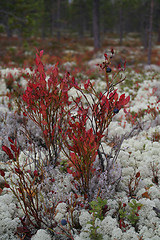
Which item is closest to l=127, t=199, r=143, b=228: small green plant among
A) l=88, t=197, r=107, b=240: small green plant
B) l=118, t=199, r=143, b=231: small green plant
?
l=118, t=199, r=143, b=231: small green plant

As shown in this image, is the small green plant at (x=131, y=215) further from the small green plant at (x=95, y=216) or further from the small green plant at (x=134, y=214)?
the small green plant at (x=95, y=216)

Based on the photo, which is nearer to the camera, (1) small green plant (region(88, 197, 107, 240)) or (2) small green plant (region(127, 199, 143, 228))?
(1) small green plant (region(88, 197, 107, 240))

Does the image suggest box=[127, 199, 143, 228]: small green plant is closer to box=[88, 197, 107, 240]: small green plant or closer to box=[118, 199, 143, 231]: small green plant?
box=[118, 199, 143, 231]: small green plant

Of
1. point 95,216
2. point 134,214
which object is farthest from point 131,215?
point 95,216

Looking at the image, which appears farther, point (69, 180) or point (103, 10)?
point (103, 10)

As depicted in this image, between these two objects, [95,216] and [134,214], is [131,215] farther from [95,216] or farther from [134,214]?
[95,216]

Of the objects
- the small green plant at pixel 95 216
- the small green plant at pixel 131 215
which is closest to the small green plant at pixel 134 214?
the small green plant at pixel 131 215

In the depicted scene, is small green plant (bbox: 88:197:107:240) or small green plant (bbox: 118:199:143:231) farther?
small green plant (bbox: 118:199:143:231)

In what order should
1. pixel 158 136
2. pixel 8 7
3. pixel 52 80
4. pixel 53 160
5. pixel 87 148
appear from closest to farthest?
1. pixel 87 148
2. pixel 52 80
3. pixel 53 160
4. pixel 158 136
5. pixel 8 7

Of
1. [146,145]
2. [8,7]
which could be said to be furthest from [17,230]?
[8,7]

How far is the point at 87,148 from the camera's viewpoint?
74.8 inches

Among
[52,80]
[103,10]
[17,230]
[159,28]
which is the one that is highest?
[103,10]

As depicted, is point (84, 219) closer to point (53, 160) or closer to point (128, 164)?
point (53, 160)

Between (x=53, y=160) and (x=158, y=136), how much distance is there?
198cm
